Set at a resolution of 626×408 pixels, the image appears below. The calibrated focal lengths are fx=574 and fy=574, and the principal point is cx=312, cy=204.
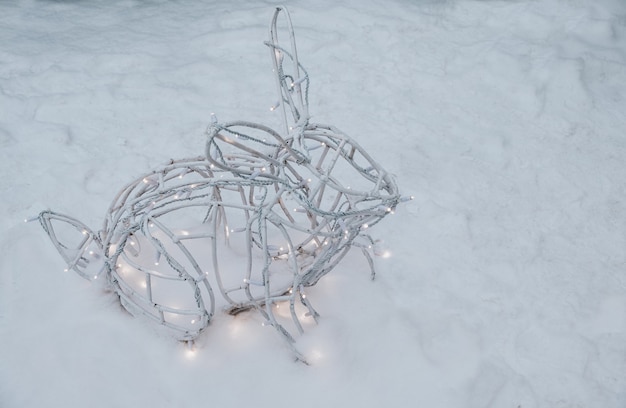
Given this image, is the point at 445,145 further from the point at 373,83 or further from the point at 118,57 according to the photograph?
the point at 118,57

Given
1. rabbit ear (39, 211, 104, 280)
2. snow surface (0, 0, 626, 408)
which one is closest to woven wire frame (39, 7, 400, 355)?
rabbit ear (39, 211, 104, 280)

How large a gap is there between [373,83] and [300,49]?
572 mm

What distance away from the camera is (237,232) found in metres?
2.29

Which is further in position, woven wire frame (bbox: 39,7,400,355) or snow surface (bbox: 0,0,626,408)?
snow surface (bbox: 0,0,626,408)

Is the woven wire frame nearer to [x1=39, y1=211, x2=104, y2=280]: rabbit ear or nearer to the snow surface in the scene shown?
[x1=39, y1=211, x2=104, y2=280]: rabbit ear

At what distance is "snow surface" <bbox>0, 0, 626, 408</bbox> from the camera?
213cm

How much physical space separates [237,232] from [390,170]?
3.42 feet

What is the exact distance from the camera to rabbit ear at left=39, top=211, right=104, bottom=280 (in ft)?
6.69

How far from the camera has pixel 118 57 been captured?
3.67m

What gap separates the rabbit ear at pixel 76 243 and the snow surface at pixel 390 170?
0.09m

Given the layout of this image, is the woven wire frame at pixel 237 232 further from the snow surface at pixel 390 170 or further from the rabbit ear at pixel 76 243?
the snow surface at pixel 390 170

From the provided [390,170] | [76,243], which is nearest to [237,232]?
[76,243]

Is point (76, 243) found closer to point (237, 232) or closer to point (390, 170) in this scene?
point (237, 232)

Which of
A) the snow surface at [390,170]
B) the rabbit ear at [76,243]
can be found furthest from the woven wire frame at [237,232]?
the snow surface at [390,170]
